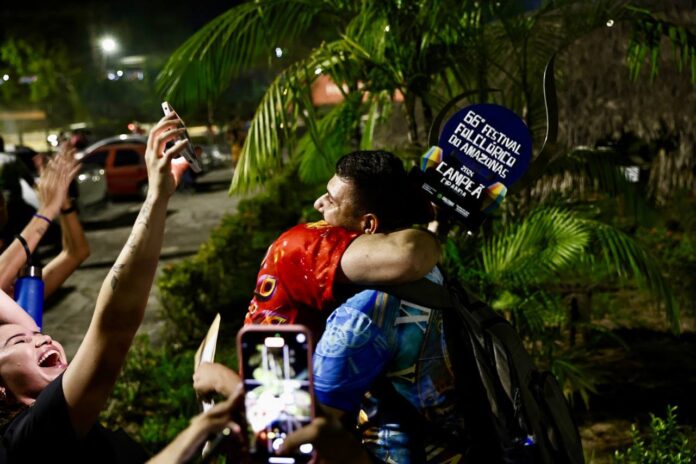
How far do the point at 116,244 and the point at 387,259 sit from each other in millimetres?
9915

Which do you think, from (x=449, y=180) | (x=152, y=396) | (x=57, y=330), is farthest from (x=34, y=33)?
(x=449, y=180)

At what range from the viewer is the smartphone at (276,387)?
111 cm

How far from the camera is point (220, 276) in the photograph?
263 inches

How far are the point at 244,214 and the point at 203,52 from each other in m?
5.75

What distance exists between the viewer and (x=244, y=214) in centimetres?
956

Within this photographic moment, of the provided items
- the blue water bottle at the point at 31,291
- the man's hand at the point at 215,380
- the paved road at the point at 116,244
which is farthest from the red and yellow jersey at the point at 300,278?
the paved road at the point at 116,244

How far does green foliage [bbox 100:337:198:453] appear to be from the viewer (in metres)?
3.96

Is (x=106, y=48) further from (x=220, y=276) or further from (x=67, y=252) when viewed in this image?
(x=67, y=252)

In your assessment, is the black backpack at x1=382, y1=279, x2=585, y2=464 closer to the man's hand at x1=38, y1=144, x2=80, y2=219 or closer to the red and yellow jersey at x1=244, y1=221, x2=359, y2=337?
the red and yellow jersey at x1=244, y1=221, x2=359, y2=337

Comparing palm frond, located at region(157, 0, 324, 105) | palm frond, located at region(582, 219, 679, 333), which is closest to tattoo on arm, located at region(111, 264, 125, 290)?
palm frond, located at region(157, 0, 324, 105)

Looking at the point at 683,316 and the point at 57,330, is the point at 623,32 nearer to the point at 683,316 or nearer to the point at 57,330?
the point at 683,316

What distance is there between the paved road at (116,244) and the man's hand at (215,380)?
5052 mm

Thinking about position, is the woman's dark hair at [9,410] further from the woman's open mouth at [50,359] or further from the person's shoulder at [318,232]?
the person's shoulder at [318,232]

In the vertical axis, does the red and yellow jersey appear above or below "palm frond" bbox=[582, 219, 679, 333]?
above
